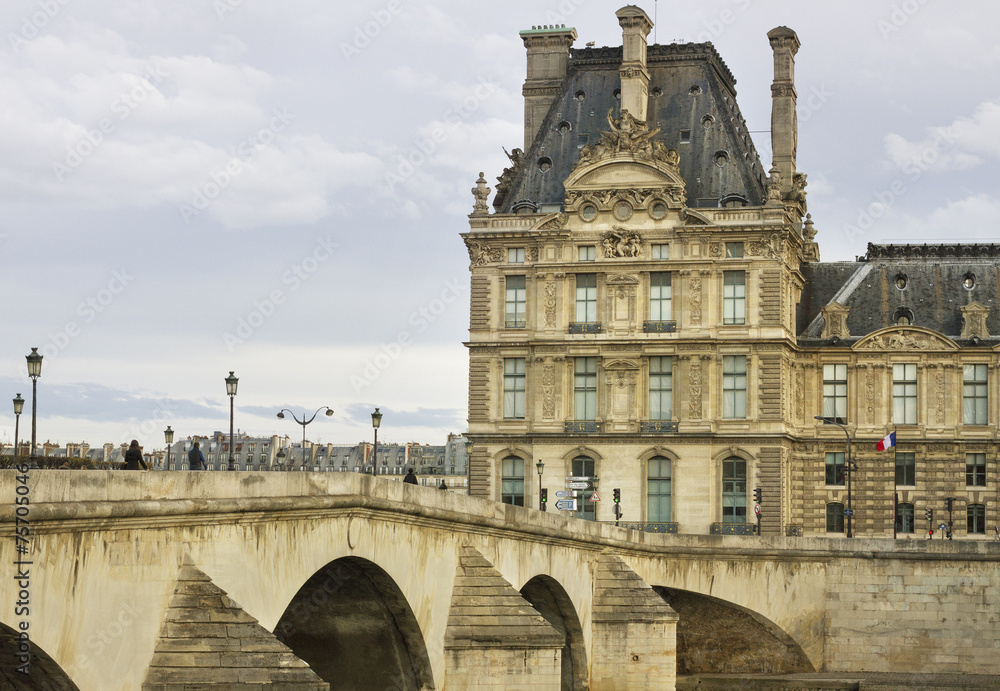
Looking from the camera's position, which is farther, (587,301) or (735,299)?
(587,301)

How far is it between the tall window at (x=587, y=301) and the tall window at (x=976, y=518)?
17.8 meters

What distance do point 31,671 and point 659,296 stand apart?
51829mm

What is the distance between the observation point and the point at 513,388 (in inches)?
2849

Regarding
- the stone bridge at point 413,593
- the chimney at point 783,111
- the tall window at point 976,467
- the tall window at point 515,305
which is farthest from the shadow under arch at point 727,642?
the chimney at point 783,111

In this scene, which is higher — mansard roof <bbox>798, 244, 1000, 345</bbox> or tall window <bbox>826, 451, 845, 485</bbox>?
mansard roof <bbox>798, 244, 1000, 345</bbox>

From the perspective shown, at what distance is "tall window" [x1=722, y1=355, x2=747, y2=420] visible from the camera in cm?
7056

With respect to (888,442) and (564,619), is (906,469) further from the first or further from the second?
(564,619)

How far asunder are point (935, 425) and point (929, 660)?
1620 cm

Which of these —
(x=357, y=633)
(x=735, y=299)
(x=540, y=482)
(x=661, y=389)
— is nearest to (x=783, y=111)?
(x=735, y=299)

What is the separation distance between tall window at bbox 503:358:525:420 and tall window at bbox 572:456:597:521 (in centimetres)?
317

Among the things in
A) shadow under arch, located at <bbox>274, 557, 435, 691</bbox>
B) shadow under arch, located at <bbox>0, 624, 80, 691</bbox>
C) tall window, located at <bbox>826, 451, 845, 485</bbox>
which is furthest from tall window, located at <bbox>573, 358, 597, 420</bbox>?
shadow under arch, located at <bbox>0, 624, 80, 691</bbox>

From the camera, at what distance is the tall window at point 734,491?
70062mm

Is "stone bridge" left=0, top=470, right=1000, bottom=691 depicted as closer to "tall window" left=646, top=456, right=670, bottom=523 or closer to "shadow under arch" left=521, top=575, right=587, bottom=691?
"shadow under arch" left=521, top=575, right=587, bottom=691

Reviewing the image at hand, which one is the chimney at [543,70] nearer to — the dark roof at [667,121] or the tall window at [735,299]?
the dark roof at [667,121]
